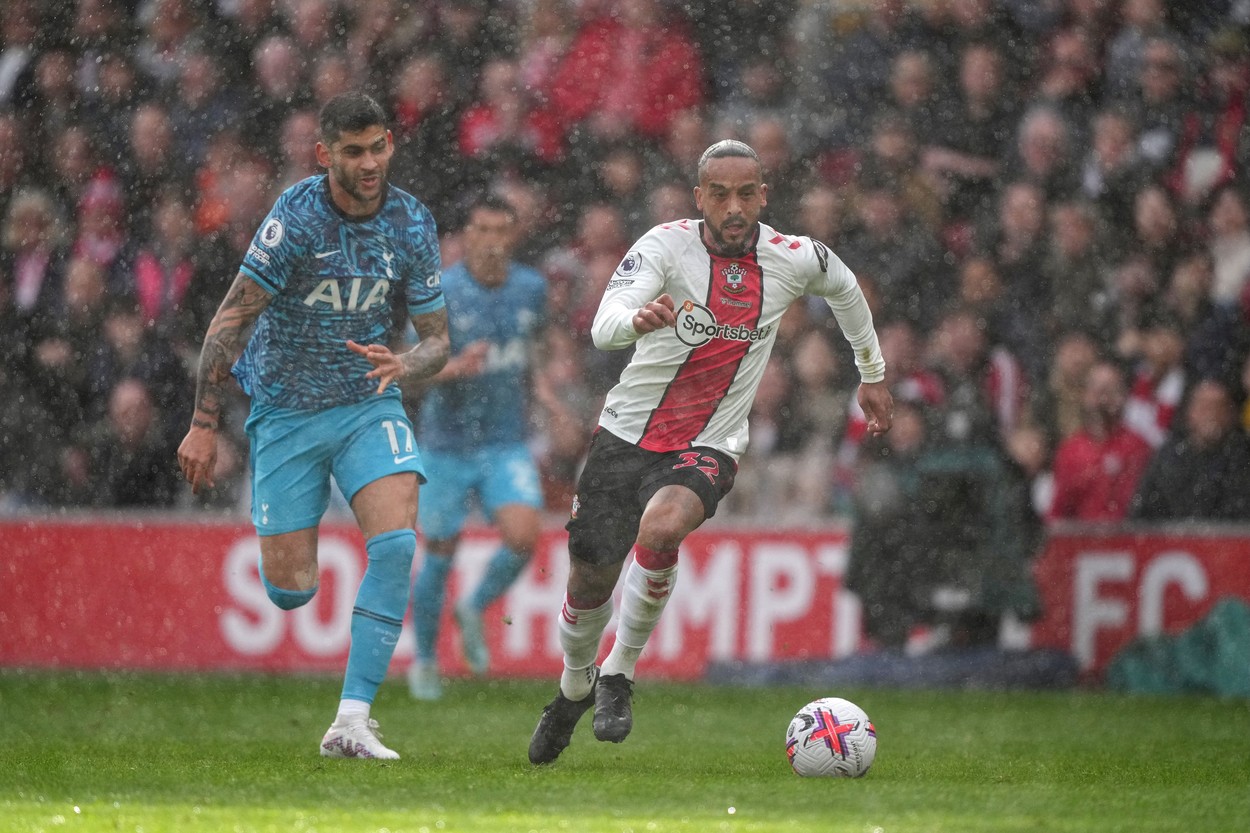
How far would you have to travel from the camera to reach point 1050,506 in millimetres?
11797

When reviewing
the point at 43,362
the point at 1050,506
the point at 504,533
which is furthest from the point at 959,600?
the point at 43,362

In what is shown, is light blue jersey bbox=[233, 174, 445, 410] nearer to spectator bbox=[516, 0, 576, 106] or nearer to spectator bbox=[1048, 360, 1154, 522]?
spectator bbox=[1048, 360, 1154, 522]

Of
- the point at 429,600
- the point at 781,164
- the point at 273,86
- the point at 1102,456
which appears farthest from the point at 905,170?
the point at 273,86

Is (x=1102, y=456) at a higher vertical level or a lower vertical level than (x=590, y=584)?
higher

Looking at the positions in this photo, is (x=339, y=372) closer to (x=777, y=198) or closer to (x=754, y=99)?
(x=777, y=198)

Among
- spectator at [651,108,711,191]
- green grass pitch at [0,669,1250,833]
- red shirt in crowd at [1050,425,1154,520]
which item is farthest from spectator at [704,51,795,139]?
green grass pitch at [0,669,1250,833]

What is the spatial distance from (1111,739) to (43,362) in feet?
24.2

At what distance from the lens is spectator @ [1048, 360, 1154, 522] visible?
1160 centimetres

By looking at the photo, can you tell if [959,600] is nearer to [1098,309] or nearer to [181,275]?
[1098,309]

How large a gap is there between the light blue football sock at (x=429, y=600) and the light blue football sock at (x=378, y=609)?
364cm

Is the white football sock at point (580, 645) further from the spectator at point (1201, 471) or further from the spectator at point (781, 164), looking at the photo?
the spectator at point (781, 164)

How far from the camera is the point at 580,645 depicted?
7.15 metres

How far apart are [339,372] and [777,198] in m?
5.96

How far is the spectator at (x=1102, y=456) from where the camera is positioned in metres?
11.6
